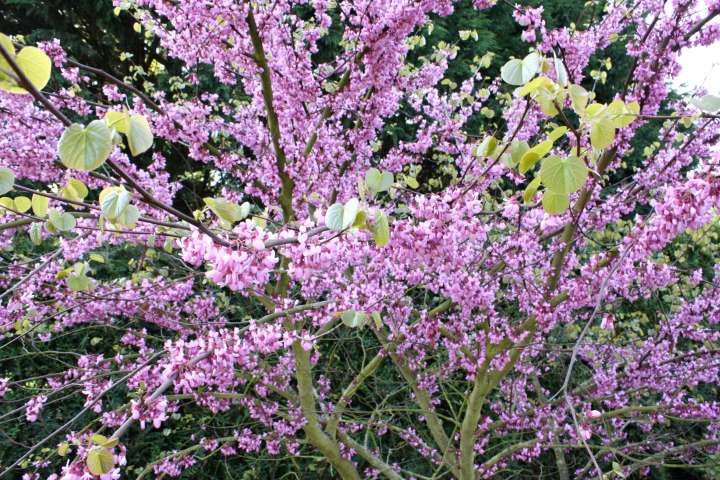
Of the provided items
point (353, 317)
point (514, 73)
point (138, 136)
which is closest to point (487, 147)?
point (514, 73)

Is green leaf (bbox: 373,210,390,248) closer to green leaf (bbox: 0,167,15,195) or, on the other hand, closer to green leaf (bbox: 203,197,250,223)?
green leaf (bbox: 203,197,250,223)

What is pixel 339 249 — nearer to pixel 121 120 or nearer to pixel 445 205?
pixel 445 205

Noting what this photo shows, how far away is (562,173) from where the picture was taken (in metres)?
1.16

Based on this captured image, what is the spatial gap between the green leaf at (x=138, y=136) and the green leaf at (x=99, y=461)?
25.7 inches

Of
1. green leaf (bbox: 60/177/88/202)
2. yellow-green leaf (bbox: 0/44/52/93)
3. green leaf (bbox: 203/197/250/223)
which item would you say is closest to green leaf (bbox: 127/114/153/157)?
yellow-green leaf (bbox: 0/44/52/93)

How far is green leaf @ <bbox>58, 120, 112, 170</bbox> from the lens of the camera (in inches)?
38.6

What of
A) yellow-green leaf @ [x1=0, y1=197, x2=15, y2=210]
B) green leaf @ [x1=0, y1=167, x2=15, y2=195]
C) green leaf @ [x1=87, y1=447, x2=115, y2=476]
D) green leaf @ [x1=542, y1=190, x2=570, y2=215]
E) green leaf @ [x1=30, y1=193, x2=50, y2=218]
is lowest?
green leaf @ [x1=87, y1=447, x2=115, y2=476]

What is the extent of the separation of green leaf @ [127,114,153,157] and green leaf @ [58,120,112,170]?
0.05 m

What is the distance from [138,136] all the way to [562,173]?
834mm

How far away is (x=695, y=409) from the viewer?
3787 millimetres

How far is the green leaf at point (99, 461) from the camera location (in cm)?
121

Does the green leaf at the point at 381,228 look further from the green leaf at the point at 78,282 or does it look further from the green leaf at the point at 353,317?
the green leaf at the point at 78,282

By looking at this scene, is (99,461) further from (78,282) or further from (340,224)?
(78,282)

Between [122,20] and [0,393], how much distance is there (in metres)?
5.55
